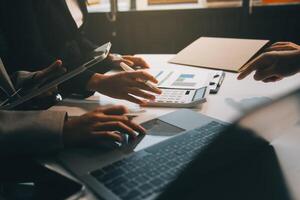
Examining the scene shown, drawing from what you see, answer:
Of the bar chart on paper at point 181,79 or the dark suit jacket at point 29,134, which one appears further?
the bar chart on paper at point 181,79

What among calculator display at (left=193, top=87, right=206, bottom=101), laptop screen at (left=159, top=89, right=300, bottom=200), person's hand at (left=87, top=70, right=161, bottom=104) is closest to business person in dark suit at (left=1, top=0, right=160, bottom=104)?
person's hand at (left=87, top=70, right=161, bottom=104)

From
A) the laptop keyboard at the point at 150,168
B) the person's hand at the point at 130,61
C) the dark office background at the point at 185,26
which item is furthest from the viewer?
the dark office background at the point at 185,26

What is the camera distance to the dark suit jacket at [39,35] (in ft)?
4.26

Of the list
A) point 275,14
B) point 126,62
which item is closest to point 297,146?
point 126,62

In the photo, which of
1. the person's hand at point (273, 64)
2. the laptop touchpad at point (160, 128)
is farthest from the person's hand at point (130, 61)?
the laptop touchpad at point (160, 128)

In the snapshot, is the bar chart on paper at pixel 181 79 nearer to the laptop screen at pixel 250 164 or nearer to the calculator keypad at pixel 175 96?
the calculator keypad at pixel 175 96

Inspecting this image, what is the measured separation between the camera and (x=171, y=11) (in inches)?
105

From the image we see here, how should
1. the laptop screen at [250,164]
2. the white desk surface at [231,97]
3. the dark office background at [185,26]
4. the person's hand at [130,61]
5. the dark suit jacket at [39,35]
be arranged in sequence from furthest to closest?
1. the dark office background at [185,26]
2. the person's hand at [130,61]
3. the dark suit jacket at [39,35]
4. the white desk surface at [231,97]
5. the laptop screen at [250,164]

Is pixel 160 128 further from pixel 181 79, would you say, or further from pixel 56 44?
pixel 56 44

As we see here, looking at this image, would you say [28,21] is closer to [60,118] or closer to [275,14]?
[60,118]

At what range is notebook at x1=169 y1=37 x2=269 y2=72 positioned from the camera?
1357mm

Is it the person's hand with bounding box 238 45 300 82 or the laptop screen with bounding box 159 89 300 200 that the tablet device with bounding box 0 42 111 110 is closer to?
the laptop screen with bounding box 159 89 300 200

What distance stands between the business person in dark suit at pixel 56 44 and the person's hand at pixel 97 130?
28 centimetres

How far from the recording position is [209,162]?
1.25ft
